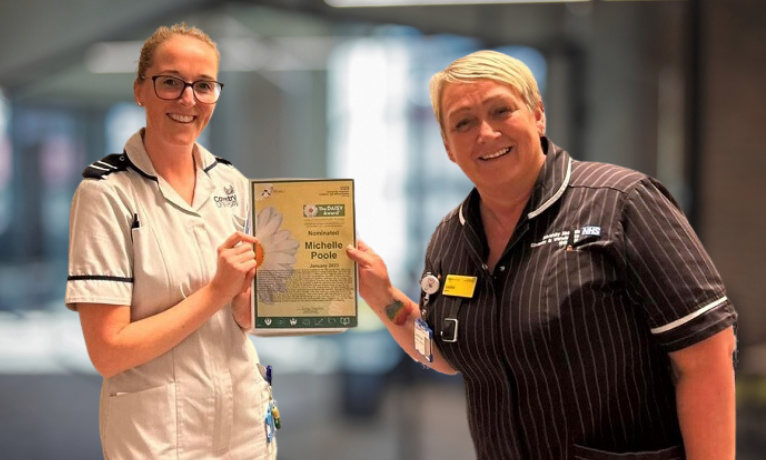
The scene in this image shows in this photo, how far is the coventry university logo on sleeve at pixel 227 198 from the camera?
1894mm

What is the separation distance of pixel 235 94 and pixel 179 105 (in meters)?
2.66

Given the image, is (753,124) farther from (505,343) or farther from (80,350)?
(80,350)

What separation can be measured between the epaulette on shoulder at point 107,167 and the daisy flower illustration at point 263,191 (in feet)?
1.09

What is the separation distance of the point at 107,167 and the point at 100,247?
0.68 ft

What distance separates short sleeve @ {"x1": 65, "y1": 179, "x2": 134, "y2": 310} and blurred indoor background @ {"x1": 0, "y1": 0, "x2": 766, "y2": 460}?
2.61m

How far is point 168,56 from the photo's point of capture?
1.75 meters

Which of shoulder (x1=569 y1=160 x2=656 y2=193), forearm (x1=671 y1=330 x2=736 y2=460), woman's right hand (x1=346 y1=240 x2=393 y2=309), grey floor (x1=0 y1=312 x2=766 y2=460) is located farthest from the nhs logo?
Result: grey floor (x1=0 y1=312 x2=766 y2=460)

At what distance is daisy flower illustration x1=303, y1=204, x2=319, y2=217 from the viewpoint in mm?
1894

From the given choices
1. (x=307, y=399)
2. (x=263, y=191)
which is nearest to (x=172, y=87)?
(x=263, y=191)

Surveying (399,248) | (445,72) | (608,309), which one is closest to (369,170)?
(399,248)

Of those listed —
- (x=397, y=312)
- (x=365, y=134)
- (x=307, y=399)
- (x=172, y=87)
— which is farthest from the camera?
(x=307, y=399)

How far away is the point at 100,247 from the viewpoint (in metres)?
1.67

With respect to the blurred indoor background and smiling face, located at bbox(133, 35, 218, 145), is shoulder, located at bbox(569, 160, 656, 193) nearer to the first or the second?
smiling face, located at bbox(133, 35, 218, 145)

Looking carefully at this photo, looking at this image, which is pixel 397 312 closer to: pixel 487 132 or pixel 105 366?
pixel 487 132
